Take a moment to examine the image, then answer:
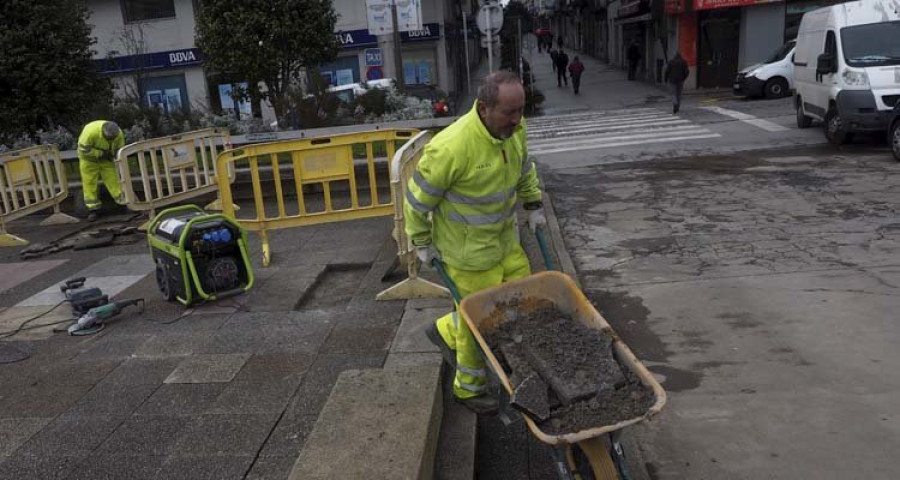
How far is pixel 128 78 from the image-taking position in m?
27.5

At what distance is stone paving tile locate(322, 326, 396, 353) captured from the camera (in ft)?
16.9

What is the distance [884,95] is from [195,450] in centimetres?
1219

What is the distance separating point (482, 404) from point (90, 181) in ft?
26.7

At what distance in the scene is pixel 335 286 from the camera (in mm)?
6910

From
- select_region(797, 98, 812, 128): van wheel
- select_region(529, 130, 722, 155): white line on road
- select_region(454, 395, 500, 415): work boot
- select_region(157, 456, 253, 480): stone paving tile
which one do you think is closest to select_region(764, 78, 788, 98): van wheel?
select_region(797, 98, 812, 128): van wheel

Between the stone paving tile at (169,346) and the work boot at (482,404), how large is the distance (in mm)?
2382

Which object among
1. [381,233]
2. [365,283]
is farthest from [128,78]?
[365,283]

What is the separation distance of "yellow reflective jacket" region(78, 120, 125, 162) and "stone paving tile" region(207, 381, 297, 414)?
6433 mm

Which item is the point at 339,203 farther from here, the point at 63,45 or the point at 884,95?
the point at 884,95

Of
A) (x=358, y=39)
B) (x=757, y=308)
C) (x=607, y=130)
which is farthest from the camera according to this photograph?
(x=358, y=39)

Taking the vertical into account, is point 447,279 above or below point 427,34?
below

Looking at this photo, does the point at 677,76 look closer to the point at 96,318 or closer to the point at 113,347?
the point at 96,318

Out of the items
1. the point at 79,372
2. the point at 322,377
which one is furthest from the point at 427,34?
the point at 322,377

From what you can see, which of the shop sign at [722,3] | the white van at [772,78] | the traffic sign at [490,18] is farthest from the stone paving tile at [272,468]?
the shop sign at [722,3]
